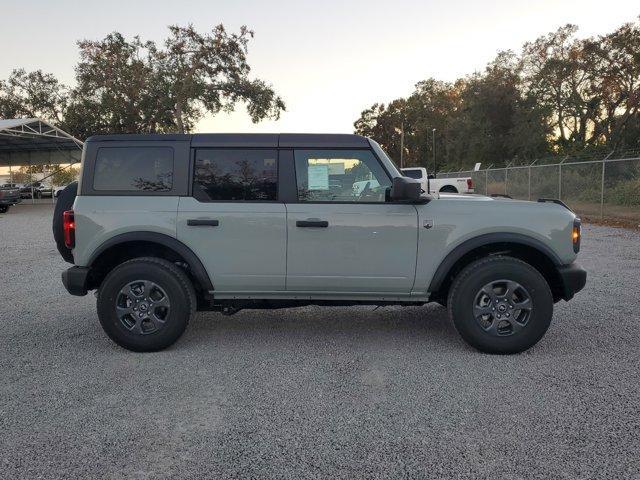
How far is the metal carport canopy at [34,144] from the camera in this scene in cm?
2445

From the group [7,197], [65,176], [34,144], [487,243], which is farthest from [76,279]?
[65,176]

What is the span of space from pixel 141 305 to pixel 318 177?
1848mm

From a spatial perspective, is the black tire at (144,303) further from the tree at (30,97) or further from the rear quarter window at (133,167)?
the tree at (30,97)

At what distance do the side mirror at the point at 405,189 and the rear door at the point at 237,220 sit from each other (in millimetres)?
949

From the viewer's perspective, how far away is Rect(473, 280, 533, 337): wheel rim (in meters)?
4.05

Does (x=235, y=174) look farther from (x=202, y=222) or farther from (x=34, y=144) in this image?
(x=34, y=144)

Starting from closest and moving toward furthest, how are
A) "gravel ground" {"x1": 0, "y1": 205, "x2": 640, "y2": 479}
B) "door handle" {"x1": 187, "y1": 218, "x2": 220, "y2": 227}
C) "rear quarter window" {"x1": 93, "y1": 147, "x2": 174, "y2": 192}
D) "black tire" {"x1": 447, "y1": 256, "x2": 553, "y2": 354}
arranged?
"gravel ground" {"x1": 0, "y1": 205, "x2": 640, "y2": 479}
"black tire" {"x1": 447, "y1": 256, "x2": 553, "y2": 354}
"door handle" {"x1": 187, "y1": 218, "x2": 220, "y2": 227}
"rear quarter window" {"x1": 93, "y1": 147, "x2": 174, "y2": 192}

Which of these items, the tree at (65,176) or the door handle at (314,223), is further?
the tree at (65,176)

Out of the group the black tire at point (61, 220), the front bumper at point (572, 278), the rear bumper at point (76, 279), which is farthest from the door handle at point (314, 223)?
the black tire at point (61, 220)

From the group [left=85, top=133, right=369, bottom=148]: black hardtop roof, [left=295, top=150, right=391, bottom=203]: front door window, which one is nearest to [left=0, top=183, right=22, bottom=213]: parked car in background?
[left=85, top=133, right=369, bottom=148]: black hardtop roof

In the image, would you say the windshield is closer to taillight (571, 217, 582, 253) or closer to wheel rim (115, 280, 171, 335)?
taillight (571, 217, 582, 253)

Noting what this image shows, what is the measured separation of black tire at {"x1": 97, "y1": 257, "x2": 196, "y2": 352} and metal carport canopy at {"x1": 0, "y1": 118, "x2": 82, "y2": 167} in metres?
22.5

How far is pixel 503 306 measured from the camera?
13.4 feet

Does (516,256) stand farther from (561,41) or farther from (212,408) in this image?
(561,41)
